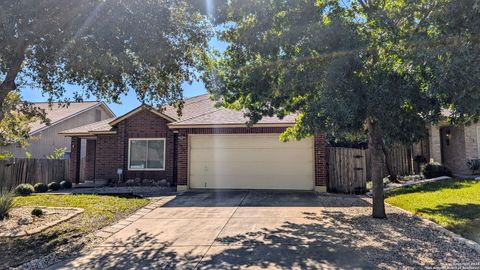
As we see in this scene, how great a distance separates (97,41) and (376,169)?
300 inches

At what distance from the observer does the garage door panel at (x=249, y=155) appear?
14.4 m

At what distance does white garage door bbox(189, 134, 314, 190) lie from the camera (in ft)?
47.0

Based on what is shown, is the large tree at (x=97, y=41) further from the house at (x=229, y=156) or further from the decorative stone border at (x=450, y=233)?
the decorative stone border at (x=450, y=233)

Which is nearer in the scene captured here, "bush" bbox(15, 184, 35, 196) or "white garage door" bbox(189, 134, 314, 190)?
"white garage door" bbox(189, 134, 314, 190)

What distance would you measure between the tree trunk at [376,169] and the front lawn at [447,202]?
1.17 metres

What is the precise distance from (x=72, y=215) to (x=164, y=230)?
3.15 m

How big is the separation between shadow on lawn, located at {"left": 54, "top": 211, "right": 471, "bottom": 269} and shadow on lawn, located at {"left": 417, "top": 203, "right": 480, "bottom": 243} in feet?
1.75

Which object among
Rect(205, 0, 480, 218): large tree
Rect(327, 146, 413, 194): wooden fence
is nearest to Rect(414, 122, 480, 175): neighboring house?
Rect(327, 146, 413, 194): wooden fence

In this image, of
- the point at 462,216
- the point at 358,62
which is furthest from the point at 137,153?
the point at 462,216

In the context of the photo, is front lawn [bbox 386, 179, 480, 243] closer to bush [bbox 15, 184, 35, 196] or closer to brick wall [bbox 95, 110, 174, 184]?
brick wall [bbox 95, 110, 174, 184]

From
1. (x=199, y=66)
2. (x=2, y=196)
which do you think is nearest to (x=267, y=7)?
(x=199, y=66)

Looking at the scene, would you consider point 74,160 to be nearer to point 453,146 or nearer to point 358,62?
point 358,62

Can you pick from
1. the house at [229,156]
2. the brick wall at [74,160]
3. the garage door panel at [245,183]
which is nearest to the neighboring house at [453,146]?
the house at [229,156]

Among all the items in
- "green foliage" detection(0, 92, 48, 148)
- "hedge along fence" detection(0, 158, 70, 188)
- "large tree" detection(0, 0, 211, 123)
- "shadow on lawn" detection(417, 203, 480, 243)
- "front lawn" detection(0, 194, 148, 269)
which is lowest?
"front lawn" detection(0, 194, 148, 269)
